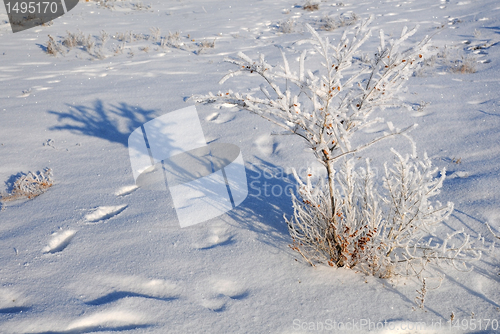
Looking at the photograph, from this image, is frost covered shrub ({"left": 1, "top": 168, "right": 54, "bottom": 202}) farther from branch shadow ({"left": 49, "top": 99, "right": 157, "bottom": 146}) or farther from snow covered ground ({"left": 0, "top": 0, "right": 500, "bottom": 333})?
branch shadow ({"left": 49, "top": 99, "right": 157, "bottom": 146})

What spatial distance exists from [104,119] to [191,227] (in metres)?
2.57

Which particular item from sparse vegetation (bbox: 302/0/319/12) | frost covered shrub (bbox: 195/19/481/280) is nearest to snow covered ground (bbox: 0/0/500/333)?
frost covered shrub (bbox: 195/19/481/280)

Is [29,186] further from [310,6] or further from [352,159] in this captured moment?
[310,6]

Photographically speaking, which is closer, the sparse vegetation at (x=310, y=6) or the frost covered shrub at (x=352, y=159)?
the frost covered shrub at (x=352, y=159)

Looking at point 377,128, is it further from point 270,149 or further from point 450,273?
point 450,273

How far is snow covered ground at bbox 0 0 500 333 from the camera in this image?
186 cm

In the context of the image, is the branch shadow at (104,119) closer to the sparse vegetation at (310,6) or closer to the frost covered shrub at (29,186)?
the frost covered shrub at (29,186)

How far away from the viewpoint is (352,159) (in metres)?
2.00

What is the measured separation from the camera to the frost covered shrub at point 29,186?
2.94 m

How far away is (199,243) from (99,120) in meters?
2.78

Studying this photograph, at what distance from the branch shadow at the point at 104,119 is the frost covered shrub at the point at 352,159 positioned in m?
2.69

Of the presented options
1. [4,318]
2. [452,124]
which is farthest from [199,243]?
[452,124]

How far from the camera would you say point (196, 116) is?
167 inches

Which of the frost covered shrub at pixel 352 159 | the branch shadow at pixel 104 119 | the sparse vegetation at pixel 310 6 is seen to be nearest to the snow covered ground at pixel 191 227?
the branch shadow at pixel 104 119
